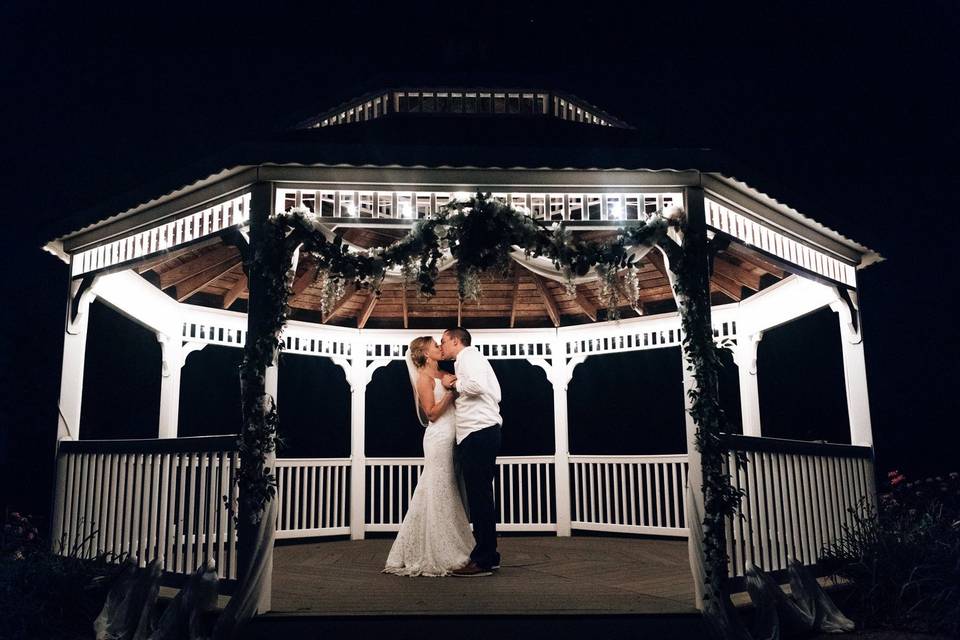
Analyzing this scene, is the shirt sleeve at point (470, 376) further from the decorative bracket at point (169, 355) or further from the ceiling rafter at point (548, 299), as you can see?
the decorative bracket at point (169, 355)

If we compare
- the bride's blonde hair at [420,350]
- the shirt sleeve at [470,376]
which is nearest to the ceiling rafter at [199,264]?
the bride's blonde hair at [420,350]

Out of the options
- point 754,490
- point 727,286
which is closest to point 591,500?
point 727,286

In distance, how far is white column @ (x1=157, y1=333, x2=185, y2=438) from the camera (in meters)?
8.41

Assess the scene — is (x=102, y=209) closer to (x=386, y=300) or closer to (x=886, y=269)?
(x=386, y=300)

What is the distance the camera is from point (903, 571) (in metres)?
5.25

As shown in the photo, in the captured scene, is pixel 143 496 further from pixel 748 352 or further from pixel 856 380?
pixel 748 352

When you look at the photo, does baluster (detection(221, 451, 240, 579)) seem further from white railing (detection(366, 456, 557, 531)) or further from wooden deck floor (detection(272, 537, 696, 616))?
white railing (detection(366, 456, 557, 531))

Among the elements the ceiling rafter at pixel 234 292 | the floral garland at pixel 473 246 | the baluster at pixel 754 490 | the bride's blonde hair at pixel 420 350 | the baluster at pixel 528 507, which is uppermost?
the ceiling rafter at pixel 234 292

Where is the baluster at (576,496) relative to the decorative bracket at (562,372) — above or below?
below

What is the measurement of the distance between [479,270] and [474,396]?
4.71ft

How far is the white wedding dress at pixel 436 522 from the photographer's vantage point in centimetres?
616

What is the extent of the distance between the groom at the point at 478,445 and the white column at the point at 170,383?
411cm

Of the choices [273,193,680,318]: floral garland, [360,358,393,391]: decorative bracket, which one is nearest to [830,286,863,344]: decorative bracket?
[273,193,680,318]: floral garland

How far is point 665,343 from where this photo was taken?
31.0 feet
